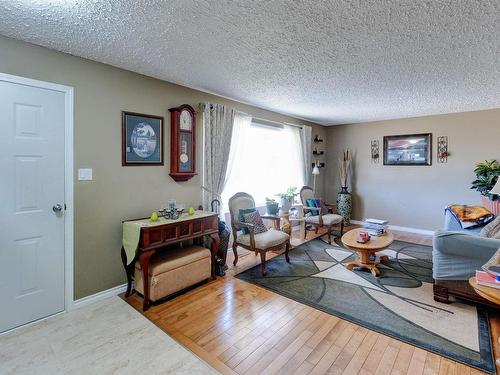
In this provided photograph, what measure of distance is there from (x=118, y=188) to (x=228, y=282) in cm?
160

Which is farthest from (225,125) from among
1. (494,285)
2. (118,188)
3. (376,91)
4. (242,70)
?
(494,285)

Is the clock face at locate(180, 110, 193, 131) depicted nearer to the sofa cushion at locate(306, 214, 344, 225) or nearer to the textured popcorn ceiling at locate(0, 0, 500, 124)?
the textured popcorn ceiling at locate(0, 0, 500, 124)

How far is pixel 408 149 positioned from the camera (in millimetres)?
5363

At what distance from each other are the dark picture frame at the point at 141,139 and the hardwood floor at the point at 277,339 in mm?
1456

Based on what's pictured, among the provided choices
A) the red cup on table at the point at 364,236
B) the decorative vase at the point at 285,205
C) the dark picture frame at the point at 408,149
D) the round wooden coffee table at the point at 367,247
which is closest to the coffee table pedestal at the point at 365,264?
the round wooden coffee table at the point at 367,247

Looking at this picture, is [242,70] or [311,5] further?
[242,70]

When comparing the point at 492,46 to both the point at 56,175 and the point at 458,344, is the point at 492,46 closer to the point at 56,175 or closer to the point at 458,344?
the point at 458,344

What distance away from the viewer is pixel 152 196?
306cm

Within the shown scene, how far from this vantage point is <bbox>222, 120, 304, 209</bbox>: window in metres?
4.27

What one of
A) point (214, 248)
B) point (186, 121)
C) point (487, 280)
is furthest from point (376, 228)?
point (186, 121)

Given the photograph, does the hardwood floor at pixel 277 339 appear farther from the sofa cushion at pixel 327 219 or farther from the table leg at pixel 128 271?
the sofa cushion at pixel 327 219

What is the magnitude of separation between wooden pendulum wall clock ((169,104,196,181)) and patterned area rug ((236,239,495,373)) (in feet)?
4.85

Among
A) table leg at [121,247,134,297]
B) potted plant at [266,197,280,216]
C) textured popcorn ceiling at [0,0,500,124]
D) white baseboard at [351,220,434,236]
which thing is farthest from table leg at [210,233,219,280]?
white baseboard at [351,220,434,236]

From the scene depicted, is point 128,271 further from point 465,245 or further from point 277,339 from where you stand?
point 465,245
